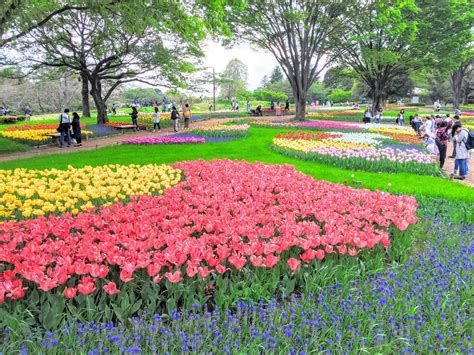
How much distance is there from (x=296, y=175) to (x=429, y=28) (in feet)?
91.5

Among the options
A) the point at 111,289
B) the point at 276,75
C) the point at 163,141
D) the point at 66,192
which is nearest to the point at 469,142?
the point at 66,192

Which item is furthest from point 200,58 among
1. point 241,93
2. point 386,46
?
point 241,93

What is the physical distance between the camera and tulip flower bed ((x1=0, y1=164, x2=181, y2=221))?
17.9 ft

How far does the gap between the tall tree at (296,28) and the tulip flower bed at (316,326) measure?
21391 millimetres

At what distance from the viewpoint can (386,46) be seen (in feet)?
103

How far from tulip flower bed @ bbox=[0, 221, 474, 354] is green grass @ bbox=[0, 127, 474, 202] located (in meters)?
4.93

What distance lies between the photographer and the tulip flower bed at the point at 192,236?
324 cm

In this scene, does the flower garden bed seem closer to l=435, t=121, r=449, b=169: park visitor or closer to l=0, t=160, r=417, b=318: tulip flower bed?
l=435, t=121, r=449, b=169: park visitor

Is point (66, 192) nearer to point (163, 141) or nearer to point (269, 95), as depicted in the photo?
point (163, 141)

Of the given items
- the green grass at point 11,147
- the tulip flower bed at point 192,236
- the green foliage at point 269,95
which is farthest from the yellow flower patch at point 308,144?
the green foliage at point 269,95

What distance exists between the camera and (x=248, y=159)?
12.1 meters

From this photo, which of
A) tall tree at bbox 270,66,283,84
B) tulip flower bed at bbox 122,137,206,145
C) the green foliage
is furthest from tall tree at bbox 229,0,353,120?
tall tree at bbox 270,66,283,84

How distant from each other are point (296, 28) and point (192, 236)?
80.1ft

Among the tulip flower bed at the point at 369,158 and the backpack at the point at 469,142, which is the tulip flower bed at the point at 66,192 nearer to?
the tulip flower bed at the point at 369,158
